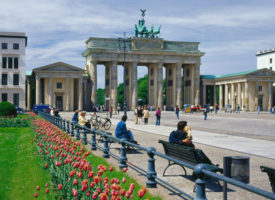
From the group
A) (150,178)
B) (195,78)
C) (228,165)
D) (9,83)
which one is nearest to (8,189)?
(150,178)

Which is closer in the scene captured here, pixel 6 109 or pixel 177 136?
pixel 177 136

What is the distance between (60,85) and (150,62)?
78.9ft

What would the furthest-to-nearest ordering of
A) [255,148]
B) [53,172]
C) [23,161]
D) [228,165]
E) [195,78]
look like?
[195,78] < [255,148] < [23,161] < [53,172] < [228,165]

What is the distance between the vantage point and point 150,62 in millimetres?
97125

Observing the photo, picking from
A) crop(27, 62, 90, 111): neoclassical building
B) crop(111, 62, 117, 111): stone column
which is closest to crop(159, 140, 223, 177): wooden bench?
crop(27, 62, 90, 111): neoclassical building

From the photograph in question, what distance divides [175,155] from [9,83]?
7569 centimetres

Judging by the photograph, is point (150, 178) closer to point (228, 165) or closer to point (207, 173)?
point (228, 165)

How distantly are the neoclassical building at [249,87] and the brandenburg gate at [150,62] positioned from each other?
7331mm

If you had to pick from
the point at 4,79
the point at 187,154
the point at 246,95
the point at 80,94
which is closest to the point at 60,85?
the point at 80,94

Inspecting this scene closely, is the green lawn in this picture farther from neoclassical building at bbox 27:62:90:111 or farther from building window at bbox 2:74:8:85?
neoclassical building at bbox 27:62:90:111

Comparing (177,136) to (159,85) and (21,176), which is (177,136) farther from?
(159,85)

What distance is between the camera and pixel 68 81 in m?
85.2

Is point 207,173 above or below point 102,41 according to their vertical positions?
below

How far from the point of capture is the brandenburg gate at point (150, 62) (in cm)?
9312
